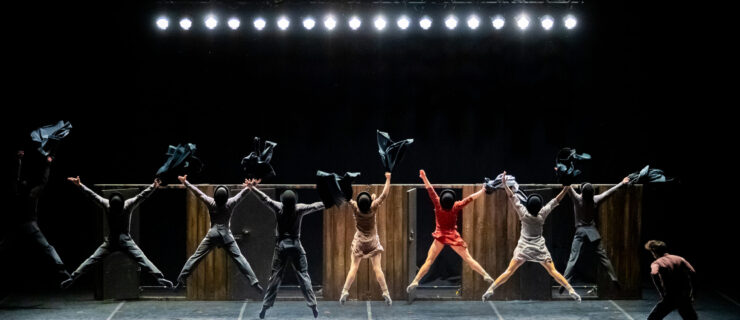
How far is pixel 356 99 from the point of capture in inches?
495

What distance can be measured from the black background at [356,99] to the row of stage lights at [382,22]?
0.31 m

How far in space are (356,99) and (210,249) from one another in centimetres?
354

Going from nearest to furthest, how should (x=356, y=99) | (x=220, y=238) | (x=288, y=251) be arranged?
(x=288, y=251)
(x=220, y=238)
(x=356, y=99)

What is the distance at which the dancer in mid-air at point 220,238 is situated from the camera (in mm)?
10398

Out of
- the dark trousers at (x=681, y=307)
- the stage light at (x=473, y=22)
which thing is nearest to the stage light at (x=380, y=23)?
the stage light at (x=473, y=22)

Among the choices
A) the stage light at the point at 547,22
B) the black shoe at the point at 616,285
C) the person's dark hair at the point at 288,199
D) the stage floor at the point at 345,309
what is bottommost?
the stage floor at the point at 345,309

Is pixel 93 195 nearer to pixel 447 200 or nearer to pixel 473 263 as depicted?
pixel 447 200

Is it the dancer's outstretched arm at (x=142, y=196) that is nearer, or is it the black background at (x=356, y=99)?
the dancer's outstretched arm at (x=142, y=196)

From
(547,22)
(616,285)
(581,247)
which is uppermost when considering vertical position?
(547,22)

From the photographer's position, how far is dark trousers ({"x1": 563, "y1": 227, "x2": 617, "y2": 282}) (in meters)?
10.7

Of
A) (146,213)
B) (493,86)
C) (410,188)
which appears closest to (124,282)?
(146,213)

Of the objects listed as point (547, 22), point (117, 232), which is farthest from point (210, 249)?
point (547, 22)

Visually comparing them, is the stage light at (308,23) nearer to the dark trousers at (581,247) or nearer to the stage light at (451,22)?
the stage light at (451,22)

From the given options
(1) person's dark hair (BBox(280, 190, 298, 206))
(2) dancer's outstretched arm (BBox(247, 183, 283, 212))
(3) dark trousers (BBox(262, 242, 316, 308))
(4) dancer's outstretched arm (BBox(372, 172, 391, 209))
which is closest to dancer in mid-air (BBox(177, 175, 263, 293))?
(2) dancer's outstretched arm (BBox(247, 183, 283, 212))
